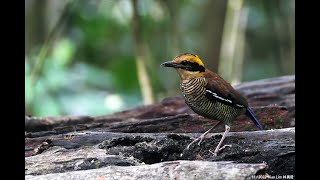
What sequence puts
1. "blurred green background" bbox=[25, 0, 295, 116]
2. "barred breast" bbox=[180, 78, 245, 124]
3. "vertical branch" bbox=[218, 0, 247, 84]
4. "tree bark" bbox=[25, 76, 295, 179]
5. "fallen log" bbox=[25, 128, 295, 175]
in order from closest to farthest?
"tree bark" bbox=[25, 76, 295, 179], "fallen log" bbox=[25, 128, 295, 175], "barred breast" bbox=[180, 78, 245, 124], "vertical branch" bbox=[218, 0, 247, 84], "blurred green background" bbox=[25, 0, 295, 116]

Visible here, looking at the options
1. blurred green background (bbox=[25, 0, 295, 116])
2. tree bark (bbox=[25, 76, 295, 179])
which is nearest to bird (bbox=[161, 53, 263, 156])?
tree bark (bbox=[25, 76, 295, 179])

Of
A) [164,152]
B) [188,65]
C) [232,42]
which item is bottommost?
[164,152]

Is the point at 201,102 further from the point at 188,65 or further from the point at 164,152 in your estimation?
the point at 164,152

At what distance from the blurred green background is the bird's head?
2636 millimetres

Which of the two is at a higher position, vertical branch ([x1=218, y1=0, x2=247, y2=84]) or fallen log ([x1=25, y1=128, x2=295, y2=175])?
vertical branch ([x1=218, y1=0, x2=247, y2=84])

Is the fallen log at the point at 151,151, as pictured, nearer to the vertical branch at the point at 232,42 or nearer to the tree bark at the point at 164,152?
the tree bark at the point at 164,152

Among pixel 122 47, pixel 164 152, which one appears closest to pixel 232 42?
pixel 122 47

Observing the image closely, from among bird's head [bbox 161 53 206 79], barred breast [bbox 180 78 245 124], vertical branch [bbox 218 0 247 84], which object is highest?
vertical branch [bbox 218 0 247 84]

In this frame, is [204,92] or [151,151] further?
[204,92]

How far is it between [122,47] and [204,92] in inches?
269

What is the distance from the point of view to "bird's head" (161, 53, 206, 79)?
465 cm

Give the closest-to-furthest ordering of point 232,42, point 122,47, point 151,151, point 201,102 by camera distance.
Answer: point 151,151
point 201,102
point 232,42
point 122,47

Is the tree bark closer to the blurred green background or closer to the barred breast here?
the barred breast

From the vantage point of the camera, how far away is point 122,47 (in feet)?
37.2
